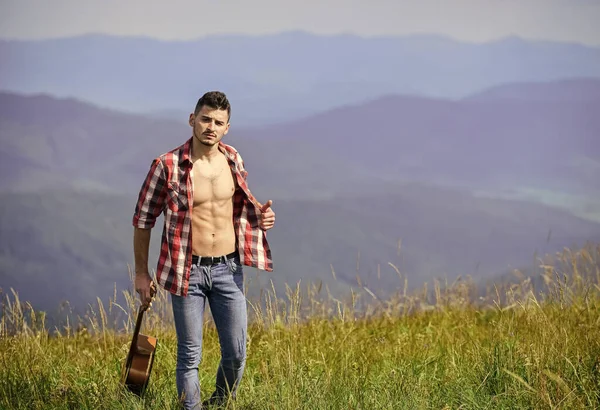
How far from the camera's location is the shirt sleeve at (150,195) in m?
4.77

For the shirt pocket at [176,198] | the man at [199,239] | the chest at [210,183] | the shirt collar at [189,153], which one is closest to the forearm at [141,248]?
the man at [199,239]

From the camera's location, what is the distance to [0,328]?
6301 mm

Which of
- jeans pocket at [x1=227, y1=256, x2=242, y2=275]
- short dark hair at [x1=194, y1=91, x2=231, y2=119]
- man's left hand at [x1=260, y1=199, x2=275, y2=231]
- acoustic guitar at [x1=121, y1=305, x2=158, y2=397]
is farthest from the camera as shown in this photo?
acoustic guitar at [x1=121, y1=305, x2=158, y2=397]

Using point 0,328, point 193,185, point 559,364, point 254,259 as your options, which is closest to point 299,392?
point 254,259

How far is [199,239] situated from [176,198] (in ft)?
0.85

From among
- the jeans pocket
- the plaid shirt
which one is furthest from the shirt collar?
the jeans pocket

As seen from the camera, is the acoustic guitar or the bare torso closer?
the bare torso

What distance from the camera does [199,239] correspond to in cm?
474

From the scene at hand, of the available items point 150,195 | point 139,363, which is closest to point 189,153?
point 150,195

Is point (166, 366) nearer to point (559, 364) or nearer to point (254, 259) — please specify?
point (254, 259)

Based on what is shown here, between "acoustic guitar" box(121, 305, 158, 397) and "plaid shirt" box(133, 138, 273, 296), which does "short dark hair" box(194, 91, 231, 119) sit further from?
"acoustic guitar" box(121, 305, 158, 397)

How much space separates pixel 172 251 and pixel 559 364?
2578mm

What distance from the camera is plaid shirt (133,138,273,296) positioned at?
15.4 feet

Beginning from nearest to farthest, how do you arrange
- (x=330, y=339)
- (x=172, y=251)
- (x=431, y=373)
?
(x=172, y=251)
(x=431, y=373)
(x=330, y=339)
